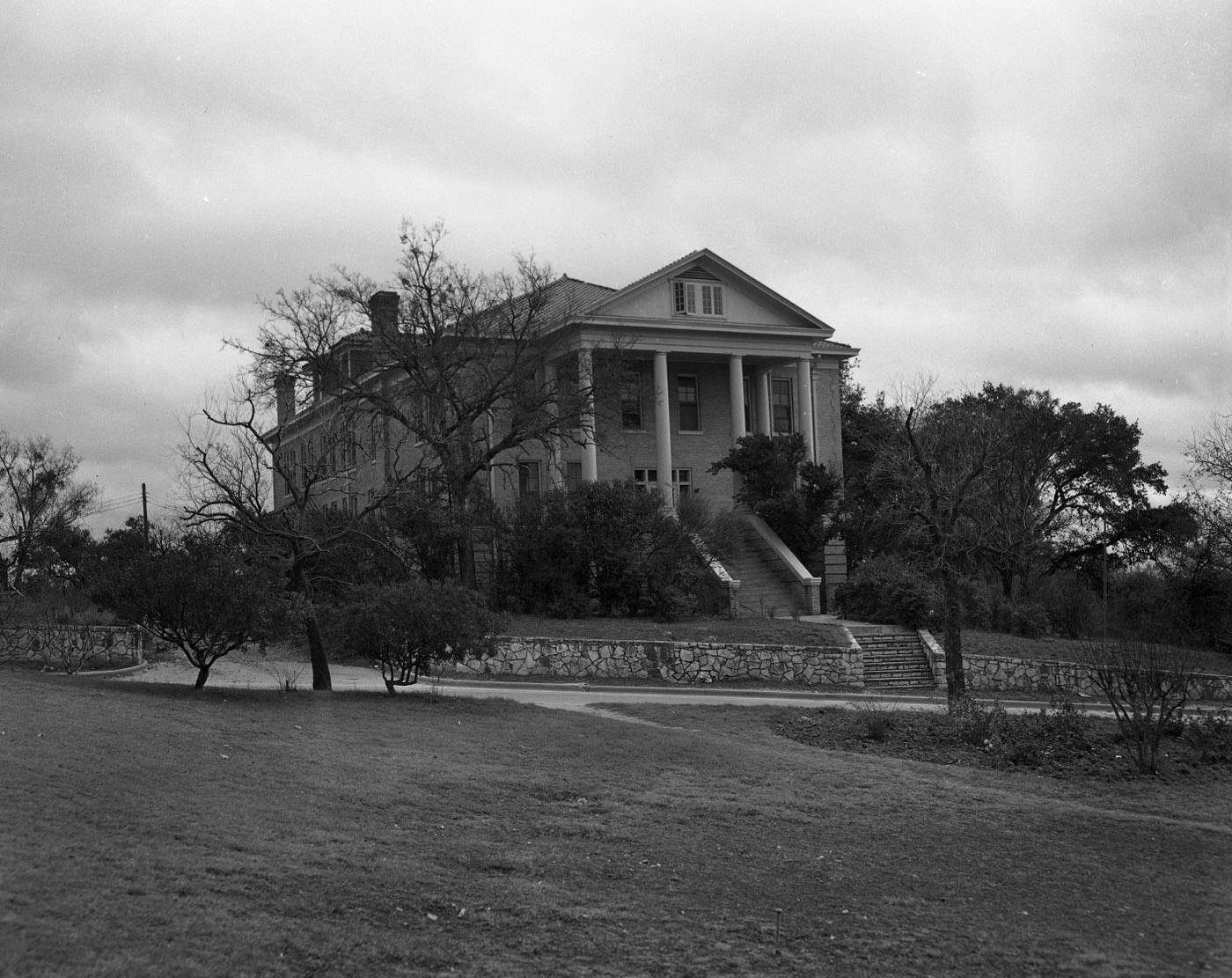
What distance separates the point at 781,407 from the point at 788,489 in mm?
6449

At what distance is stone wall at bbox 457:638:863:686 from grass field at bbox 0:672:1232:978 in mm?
13419

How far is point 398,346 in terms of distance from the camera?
33688mm

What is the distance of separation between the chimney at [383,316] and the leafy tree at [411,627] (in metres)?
14.8

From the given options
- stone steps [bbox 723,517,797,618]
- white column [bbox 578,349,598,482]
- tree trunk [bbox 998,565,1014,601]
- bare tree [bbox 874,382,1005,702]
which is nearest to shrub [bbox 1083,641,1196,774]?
bare tree [bbox 874,382,1005,702]

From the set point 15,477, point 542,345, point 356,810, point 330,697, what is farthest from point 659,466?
point 356,810

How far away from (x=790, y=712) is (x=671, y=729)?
3954 mm

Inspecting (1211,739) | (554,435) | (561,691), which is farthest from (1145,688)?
(554,435)

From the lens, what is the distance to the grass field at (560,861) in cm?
670

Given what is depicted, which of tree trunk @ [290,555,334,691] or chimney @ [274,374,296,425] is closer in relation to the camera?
tree trunk @ [290,555,334,691]

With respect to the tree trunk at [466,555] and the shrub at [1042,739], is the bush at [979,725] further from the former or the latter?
the tree trunk at [466,555]

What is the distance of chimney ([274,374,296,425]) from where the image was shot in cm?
3307

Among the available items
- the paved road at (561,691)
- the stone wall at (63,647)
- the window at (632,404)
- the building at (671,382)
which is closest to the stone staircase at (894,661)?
the paved road at (561,691)

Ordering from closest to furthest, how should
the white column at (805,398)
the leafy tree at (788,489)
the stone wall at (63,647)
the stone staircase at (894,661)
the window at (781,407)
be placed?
the stone wall at (63,647) < the stone staircase at (894,661) < the leafy tree at (788,489) < the white column at (805,398) < the window at (781,407)

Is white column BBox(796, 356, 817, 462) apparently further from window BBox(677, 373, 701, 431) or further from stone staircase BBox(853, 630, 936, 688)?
stone staircase BBox(853, 630, 936, 688)
